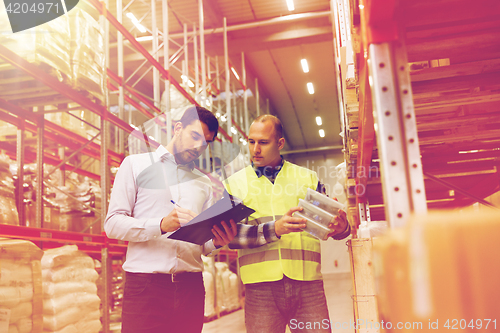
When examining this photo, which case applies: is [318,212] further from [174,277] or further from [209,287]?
[209,287]

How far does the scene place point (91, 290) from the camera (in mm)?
4531

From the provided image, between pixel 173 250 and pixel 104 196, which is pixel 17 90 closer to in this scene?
pixel 104 196

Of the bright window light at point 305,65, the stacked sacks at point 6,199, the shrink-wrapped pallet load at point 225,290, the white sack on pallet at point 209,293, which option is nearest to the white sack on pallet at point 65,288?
the stacked sacks at point 6,199

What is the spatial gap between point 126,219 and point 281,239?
929mm

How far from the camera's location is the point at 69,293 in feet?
13.7

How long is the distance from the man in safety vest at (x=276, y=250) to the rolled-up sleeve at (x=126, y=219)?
0.51 metres

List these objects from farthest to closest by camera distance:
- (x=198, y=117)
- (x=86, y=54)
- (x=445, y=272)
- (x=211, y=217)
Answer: (x=86, y=54)
(x=198, y=117)
(x=211, y=217)
(x=445, y=272)

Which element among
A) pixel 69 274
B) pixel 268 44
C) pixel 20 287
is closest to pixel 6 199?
pixel 20 287

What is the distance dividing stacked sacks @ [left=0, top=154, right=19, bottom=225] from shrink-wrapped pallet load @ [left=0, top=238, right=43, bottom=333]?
417 mm

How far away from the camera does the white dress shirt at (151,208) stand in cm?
233

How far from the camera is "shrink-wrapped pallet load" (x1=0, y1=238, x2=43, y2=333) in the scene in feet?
10.3

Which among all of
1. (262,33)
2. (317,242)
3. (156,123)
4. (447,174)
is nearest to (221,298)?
(156,123)

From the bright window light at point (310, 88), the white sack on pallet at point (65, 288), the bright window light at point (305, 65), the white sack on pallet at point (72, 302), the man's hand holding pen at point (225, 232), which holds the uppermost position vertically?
the bright window light at point (305, 65)

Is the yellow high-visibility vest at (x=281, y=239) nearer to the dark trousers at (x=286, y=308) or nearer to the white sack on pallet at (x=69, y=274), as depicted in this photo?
the dark trousers at (x=286, y=308)
